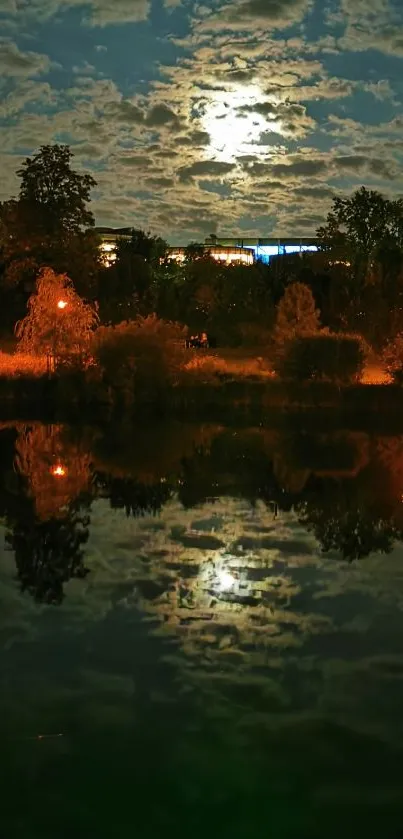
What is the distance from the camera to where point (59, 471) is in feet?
68.2

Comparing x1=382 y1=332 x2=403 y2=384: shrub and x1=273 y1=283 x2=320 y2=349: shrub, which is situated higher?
x1=273 y1=283 x2=320 y2=349: shrub

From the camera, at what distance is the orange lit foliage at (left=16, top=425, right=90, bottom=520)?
16902mm

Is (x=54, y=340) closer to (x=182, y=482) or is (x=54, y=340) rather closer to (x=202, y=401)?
(x=202, y=401)

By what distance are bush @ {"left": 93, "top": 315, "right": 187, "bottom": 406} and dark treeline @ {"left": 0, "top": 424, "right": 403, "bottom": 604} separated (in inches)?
228

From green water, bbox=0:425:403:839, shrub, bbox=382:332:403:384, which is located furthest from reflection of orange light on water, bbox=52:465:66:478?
shrub, bbox=382:332:403:384

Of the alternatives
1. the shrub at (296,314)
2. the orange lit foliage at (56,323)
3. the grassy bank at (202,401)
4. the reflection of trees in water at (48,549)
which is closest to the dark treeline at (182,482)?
the reflection of trees in water at (48,549)

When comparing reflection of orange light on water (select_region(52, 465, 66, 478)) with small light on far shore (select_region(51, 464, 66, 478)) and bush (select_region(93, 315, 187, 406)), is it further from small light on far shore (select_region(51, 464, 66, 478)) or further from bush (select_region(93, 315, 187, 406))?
bush (select_region(93, 315, 187, 406))

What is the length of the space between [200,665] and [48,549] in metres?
4.97

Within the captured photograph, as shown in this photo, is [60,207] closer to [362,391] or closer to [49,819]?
[362,391]

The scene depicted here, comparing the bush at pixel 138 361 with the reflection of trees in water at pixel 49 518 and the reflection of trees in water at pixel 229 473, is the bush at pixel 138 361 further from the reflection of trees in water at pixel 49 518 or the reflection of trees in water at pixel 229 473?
the reflection of trees in water at pixel 49 518

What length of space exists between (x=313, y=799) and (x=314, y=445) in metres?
20.8

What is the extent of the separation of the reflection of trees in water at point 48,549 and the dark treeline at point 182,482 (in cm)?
2

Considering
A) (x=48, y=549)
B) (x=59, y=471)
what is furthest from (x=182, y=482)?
(x=48, y=549)

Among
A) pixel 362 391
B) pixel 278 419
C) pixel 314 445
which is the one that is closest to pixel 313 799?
pixel 314 445
